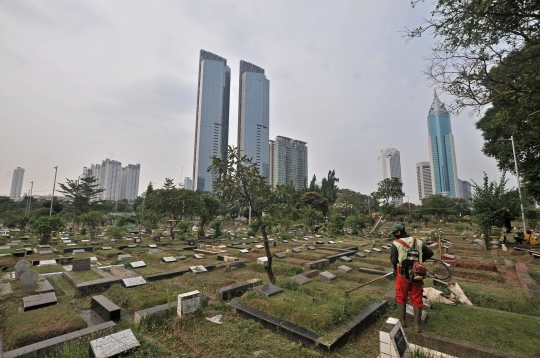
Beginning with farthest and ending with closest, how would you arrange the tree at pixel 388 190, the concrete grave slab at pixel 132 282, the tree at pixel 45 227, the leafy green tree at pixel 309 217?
the tree at pixel 388 190
the leafy green tree at pixel 309 217
the tree at pixel 45 227
the concrete grave slab at pixel 132 282

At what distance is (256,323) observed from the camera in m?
4.54

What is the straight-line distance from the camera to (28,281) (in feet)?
19.7

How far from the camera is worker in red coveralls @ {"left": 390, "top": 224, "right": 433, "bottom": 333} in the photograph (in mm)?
3912

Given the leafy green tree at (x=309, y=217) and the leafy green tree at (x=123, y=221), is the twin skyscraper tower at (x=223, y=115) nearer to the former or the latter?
the leafy green tree at (x=123, y=221)

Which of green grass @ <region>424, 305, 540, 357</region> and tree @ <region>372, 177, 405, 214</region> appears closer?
green grass @ <region>424, 305, 540, 357</region>

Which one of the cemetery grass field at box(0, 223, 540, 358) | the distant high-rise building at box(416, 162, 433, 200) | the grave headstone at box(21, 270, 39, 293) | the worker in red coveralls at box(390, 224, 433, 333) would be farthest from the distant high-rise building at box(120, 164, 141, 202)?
the distant high-rise building at box(416, 162, 433, 200)

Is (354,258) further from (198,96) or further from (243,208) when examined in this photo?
(198,96)

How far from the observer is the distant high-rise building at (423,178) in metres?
113

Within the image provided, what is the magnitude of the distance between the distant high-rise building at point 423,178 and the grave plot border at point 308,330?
125771mm

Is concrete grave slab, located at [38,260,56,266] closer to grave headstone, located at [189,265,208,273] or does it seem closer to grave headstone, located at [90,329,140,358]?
grave headstone, located at [189,265,208,273]

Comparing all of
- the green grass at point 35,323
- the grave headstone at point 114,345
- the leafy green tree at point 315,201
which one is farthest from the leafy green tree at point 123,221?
the leafy green tree at point 315,201

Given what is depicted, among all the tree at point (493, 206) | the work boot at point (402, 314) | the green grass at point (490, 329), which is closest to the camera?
the green grass at point (490, 329)

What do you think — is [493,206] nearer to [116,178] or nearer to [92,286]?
[92,286]

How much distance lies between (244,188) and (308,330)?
3.60m
